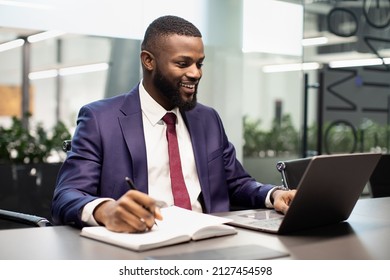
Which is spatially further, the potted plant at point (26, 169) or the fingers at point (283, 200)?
the potted plant at point (26, 169)

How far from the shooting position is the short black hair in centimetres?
193

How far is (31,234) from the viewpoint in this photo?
1339mm

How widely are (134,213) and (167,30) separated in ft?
2.92

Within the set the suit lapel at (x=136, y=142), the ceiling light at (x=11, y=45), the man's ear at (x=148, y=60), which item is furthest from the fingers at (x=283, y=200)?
the ceiling light at (x=11, y=45)

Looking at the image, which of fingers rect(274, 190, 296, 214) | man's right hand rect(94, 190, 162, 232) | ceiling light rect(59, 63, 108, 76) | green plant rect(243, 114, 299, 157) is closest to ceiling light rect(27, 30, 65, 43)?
ceiling light rect(59, 63, 108, 76)

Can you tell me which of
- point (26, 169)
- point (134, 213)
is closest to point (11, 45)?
point (26, 169)

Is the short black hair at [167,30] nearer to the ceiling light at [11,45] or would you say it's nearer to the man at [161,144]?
the man at [161,144]

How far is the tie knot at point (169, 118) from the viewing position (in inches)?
78.7

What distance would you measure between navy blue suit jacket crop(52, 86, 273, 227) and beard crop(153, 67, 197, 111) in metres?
0.08

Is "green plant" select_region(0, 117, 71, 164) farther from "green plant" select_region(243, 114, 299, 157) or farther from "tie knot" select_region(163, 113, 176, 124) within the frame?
"tie knot" select_region(163, 113, 176, 124)

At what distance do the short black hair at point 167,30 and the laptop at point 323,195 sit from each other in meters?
0.70

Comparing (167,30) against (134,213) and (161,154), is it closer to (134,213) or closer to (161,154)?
(161,154)
